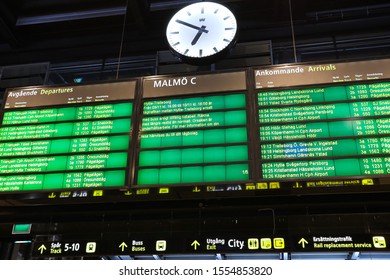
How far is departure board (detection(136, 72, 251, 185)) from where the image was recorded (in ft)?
15.7

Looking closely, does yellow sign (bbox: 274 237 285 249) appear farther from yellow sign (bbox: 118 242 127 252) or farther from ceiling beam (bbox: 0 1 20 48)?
ceiling beam (bbox: 0 1 20 48)

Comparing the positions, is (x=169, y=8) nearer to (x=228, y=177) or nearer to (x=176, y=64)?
(x=176, y=64)

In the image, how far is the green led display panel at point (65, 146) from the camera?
5.02 metres

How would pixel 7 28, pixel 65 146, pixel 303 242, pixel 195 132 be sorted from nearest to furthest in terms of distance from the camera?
pixel 303 242, pixel 195 132, pixel 65 146, pixel 7 28

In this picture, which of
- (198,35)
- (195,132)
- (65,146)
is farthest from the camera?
(198,35)

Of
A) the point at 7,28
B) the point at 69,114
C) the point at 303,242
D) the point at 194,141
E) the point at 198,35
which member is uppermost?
the point at 7,28

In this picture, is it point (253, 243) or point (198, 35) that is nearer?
point (253, 243)

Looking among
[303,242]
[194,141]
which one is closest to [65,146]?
[194,141]

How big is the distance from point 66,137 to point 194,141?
164cm

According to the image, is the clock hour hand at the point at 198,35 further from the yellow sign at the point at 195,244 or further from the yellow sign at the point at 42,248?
the yellow sign at the point at 42,248

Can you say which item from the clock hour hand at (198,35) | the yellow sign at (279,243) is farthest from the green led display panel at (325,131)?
the clock hour hand at (198,35)

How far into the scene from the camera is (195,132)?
5059mm

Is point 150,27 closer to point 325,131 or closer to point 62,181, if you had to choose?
point 62,181

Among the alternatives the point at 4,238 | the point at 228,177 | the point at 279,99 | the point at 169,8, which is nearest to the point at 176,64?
the point at 169,8
